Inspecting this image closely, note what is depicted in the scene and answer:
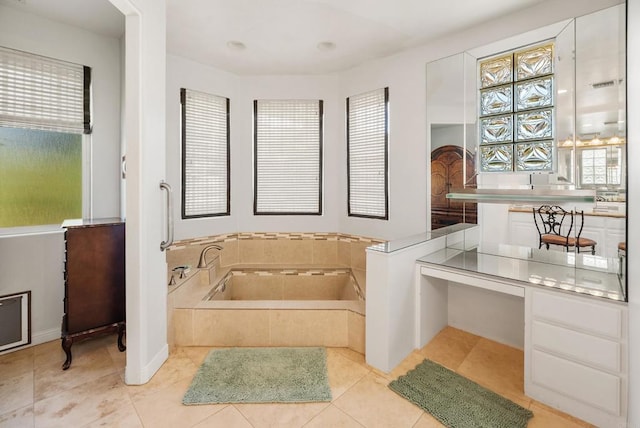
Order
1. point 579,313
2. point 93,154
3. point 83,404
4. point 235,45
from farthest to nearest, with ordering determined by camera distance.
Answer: point 235,45, point 93,154, point 83,404, point 579,313

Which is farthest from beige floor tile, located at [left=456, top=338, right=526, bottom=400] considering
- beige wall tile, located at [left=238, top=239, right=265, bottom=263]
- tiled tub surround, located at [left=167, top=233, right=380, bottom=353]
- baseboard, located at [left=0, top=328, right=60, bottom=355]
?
baseboard, located at [left=0, top=328, right=60, bottom=355]

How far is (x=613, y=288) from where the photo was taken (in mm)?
1686

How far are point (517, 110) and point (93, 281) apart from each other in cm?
353

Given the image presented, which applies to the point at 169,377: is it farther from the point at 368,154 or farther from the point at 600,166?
the point at 600,166

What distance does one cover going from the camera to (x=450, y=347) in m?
2.46

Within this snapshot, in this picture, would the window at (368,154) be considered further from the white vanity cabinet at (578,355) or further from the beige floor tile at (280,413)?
the beige floor tile at (280,413)

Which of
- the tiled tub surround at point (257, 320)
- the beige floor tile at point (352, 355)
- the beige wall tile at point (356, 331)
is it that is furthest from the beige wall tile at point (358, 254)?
the beige floor tile at point (352, 355)

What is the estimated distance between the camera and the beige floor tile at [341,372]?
77.2 inches

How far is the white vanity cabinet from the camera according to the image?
1537mm

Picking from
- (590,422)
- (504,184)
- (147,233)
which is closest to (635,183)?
(504,184)

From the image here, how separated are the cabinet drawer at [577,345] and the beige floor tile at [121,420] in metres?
2.38

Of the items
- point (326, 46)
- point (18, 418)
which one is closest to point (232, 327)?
point (18, 418)

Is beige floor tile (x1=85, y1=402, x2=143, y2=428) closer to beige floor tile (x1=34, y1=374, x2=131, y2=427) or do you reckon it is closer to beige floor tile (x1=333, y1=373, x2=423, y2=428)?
beige floor tile (x1=34, y1=374, x2=131, y2=427)

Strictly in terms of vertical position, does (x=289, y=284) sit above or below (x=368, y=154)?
below
